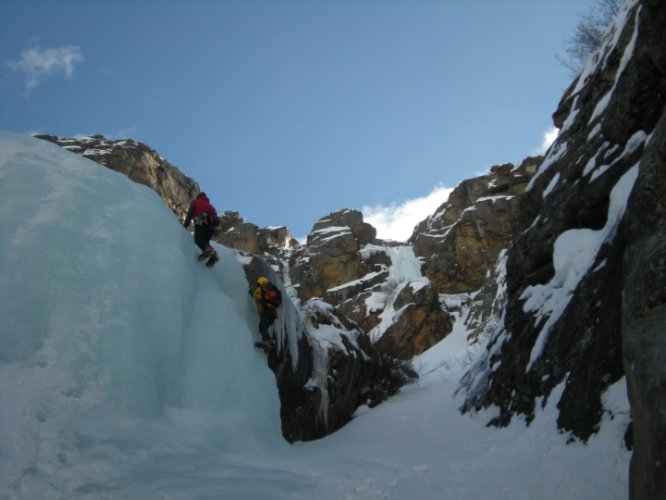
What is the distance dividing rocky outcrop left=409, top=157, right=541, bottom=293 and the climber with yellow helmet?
873 inches

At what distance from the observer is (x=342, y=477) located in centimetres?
413

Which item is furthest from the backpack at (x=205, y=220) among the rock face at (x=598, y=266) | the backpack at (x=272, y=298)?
the rock face at (x=598, y=266)

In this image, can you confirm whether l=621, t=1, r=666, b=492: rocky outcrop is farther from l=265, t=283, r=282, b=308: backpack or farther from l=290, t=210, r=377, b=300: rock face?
l=290, t=210, r=377, b=300: rock face

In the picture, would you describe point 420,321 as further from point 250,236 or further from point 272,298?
point 250,236

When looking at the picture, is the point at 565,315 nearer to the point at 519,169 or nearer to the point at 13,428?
the point at 13,428

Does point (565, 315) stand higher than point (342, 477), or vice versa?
point (565, 315)

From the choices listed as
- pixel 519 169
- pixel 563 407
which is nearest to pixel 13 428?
pixel 563 407

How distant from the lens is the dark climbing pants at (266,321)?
20.7 ft

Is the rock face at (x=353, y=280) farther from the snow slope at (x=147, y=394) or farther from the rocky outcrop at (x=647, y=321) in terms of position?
the rocky outcrop at (x=647, y=321)

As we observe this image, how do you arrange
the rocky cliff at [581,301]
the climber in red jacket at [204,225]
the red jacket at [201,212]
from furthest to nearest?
the red jacket at [201,212] → the climber in red jacket at [204,225] → the rocky cliff at [581,301]

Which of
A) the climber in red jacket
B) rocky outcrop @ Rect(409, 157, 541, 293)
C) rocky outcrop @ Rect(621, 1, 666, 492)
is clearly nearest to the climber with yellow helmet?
the climber in red jacket

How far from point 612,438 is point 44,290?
4085 millimetres

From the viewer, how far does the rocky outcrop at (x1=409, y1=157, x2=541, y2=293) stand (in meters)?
28.1

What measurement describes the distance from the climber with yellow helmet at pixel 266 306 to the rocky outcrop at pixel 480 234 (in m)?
22.2
